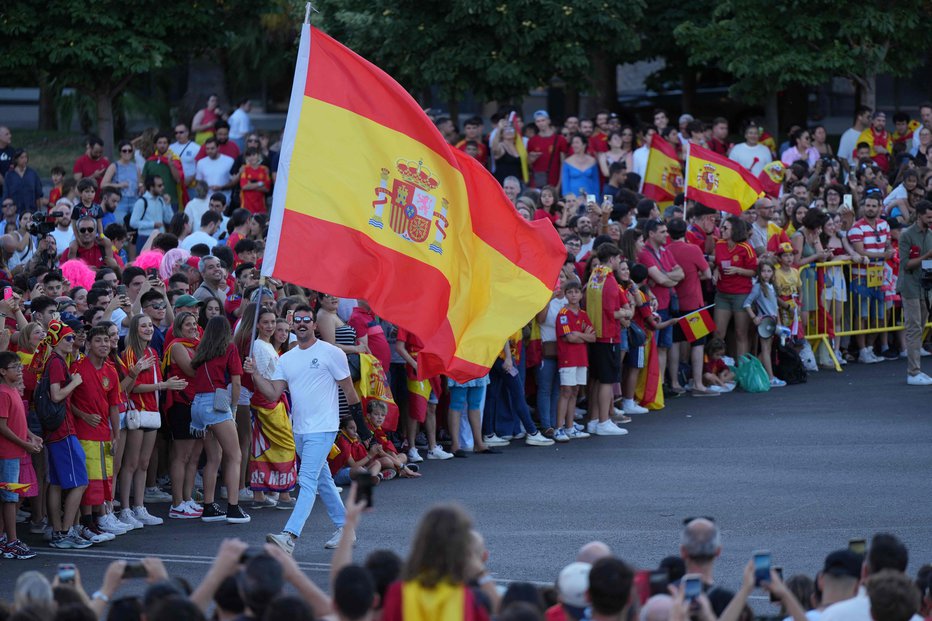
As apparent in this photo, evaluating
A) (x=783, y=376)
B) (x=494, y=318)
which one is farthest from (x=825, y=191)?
(x=494, y=318)

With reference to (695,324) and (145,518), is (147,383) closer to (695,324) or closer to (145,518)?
(145,518)

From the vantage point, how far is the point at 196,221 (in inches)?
762

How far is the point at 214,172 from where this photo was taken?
2177 centimetres

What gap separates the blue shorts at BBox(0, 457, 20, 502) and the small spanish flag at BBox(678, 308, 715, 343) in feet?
28.0

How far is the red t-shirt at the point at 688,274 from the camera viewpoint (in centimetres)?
1777

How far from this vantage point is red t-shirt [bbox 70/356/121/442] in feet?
39.1

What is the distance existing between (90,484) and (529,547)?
3.43 m

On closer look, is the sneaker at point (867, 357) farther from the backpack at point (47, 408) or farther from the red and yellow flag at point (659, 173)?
the backpack at point (47, 408)

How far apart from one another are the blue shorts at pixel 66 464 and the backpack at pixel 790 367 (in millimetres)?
9618

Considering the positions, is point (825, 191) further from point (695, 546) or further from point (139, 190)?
point (695, 546)

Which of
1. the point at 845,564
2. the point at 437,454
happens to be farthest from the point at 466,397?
the point at 845,564

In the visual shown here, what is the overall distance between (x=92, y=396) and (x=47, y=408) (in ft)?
1.20

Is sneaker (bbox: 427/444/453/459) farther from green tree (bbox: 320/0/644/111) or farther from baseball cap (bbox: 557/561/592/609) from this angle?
green tree (bbox: 320/0/644/111)

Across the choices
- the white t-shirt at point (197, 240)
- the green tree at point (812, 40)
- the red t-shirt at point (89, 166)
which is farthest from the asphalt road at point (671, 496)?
the green tree at point (812, 40)
